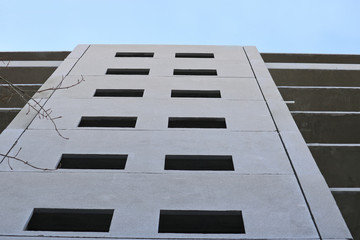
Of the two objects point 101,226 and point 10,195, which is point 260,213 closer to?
point 101,226

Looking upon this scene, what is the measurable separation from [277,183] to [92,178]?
11.9 ft

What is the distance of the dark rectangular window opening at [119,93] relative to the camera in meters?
15.6

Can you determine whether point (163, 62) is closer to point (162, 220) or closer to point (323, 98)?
point (323, 98)

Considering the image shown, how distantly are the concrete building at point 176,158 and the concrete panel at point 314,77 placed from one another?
1.82 m

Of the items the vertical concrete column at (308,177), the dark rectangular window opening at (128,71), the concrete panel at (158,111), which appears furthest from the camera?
the dark rectangular window opening at (128,71)

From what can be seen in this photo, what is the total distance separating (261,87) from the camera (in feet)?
51.6

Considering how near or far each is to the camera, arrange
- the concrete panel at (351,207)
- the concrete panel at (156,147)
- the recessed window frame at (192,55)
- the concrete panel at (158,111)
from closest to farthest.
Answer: the concrete panel at (156,147) → the concrete panel at (351,207) → the concrete panel at (158,111) → the recessed window frame at (192,55)

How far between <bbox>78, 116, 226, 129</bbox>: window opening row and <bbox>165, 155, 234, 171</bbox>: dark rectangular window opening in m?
2.08

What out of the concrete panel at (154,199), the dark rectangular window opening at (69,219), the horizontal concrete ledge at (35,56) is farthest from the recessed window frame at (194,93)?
the horizontal concrete ledge at (35,56)

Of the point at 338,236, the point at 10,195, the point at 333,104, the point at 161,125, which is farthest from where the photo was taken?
the point at 333,104


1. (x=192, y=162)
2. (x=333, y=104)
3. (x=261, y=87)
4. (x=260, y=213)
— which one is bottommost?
(x=260, y=213)

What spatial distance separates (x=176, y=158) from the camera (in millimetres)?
11234

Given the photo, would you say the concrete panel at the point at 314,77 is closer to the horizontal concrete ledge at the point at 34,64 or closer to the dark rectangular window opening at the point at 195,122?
the dark rectangular window opening at the point at 195,122

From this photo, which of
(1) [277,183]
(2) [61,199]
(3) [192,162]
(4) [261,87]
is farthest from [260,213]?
(4) [261,87]
